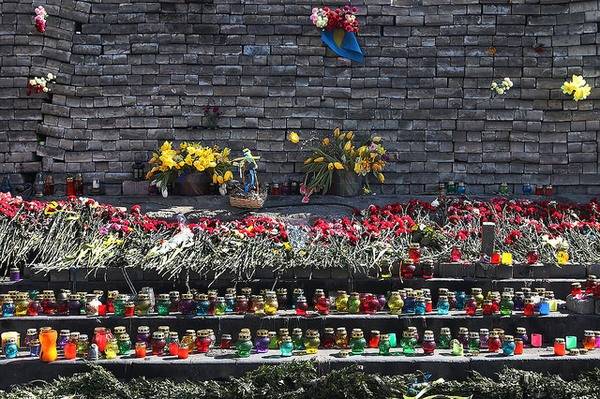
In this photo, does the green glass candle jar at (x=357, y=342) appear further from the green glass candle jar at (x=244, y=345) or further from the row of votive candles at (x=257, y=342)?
the green glass candle jar at (x=244, y=345)

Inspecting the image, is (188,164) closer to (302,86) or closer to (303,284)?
(302,86)

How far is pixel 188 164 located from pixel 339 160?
194 centimetres

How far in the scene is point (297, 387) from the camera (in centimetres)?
691

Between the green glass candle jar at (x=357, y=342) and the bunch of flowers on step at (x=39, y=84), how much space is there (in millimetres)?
6381

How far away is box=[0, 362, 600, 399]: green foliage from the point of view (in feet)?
22.5

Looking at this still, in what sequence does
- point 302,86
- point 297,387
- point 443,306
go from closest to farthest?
point 297,387, point 443,306, point 302,86

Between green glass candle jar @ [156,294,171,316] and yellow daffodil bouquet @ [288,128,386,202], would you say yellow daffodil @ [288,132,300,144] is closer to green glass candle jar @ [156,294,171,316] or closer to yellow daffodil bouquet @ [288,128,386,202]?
yellow daffodil bouquet @ [288,128,386,202]

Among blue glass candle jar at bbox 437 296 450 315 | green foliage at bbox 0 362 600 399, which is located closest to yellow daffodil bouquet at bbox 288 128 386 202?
blue glass candle jar at bbox 437 296 450 315

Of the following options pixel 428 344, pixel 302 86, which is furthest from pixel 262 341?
pixel 302 86

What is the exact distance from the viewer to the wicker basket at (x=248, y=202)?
10.6 metres

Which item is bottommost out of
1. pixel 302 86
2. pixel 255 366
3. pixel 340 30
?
pixel 255 366

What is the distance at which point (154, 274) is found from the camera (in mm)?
8461

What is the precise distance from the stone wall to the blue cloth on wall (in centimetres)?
12

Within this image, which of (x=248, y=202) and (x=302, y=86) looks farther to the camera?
(x=302, y=86)
